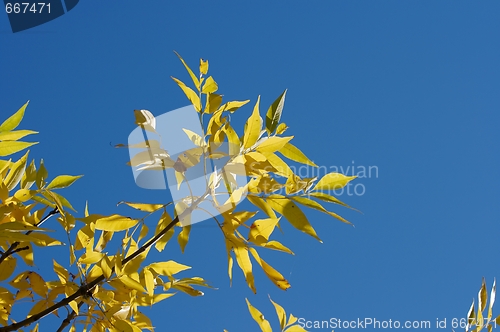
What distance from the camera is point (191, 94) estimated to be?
2.05 feet

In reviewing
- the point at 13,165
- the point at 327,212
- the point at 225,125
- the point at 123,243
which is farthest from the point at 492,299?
the point at 13,165

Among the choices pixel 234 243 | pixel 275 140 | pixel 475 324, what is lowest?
pixel 475 324

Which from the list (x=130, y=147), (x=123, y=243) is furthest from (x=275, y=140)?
(x=123, y=243)

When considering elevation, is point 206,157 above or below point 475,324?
above

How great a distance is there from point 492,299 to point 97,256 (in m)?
0.56

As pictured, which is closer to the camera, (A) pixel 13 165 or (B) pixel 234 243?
(B) pixel 234 243

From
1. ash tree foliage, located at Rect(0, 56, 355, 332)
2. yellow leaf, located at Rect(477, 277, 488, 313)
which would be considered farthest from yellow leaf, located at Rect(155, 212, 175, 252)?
yellow leaf, located at Rect(477, 277, 488, 313)

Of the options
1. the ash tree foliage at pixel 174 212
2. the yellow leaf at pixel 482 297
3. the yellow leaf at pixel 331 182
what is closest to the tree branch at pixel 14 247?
the ash tree foliage at pixel 174 212

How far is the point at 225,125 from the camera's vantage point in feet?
1.91

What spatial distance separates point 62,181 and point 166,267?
21cm

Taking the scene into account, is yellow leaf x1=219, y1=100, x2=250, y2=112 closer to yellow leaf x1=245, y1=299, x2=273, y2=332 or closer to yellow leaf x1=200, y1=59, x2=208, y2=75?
A: yellow leaf x1=200, y1=59, x2=208, y2=75

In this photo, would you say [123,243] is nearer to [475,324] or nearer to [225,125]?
[225,125]

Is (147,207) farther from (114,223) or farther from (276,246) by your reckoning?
(276,246)

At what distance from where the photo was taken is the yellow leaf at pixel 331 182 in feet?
1.99
